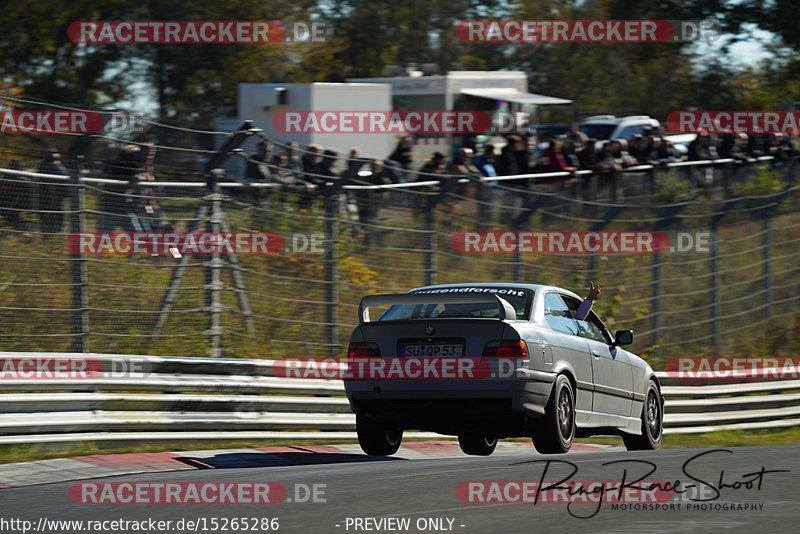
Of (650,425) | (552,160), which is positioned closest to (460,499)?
(650,425)

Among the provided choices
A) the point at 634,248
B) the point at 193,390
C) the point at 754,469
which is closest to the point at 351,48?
the point at 634,248

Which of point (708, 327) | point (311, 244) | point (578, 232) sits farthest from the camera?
point (708, 327)

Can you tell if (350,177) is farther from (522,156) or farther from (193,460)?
(522,156)

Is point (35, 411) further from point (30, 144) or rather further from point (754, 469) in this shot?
point (754, 469)

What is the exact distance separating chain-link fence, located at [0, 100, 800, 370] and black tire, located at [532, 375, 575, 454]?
436 cm

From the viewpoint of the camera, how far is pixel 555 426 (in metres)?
10.1

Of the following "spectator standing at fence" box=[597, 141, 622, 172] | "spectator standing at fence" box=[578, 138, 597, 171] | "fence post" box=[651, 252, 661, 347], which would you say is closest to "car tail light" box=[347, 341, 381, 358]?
"fence post" box=[651, 252, 661, 347]

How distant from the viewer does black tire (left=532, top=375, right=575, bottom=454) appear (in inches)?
396

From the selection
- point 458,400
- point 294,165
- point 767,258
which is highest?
point 294,165

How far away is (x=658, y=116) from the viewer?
5444cm

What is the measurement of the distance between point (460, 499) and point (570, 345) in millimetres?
3637

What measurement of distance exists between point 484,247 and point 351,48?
35260 mm

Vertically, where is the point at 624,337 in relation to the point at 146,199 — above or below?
below

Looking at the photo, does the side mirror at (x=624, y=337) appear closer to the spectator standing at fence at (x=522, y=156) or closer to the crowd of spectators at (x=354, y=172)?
the crowd of spectators at (x=354, y=172)
